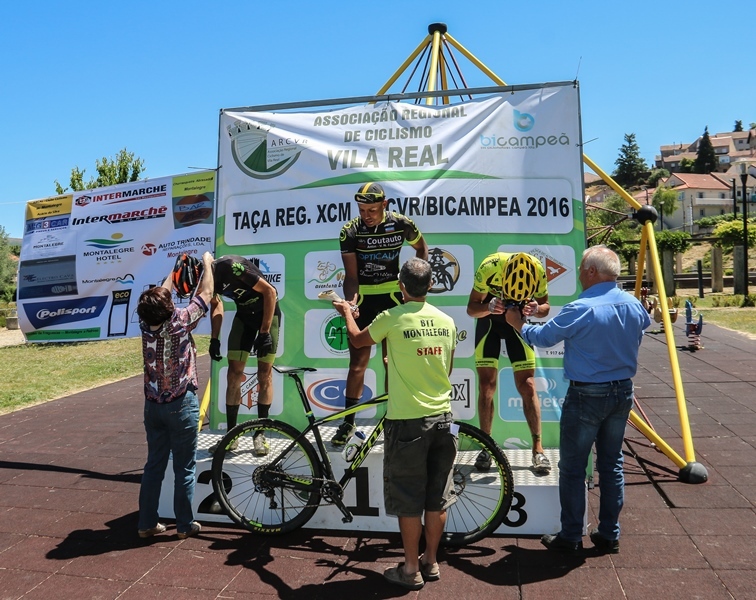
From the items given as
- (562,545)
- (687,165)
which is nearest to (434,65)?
(562,545)

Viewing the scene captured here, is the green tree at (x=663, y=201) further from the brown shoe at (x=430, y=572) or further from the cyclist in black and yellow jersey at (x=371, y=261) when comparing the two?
the brown shoe at (x=430, y=572)

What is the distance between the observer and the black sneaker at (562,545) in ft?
13.7

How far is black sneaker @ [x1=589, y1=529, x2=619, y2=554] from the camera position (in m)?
4.19

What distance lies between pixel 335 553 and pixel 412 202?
2854 millimetres

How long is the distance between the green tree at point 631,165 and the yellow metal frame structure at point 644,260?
12907 cm

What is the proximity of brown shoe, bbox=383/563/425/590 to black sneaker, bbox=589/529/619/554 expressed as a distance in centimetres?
120

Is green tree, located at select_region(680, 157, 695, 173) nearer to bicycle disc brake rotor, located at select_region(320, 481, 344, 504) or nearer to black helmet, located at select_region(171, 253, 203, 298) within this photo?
black helmet, located at select_region(171, 253, 203, 298)

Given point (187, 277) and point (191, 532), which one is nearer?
point (191, 532)

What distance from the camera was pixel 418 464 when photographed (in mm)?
3727

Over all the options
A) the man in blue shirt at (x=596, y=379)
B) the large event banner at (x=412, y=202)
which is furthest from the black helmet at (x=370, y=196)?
the man in blue shirt at (x=596, y=379)

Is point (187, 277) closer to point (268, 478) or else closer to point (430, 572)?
point (268, 478)

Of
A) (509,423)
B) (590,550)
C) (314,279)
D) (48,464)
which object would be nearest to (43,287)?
(48,464)

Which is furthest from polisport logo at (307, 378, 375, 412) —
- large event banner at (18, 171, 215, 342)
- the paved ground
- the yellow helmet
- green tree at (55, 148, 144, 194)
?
green tree at (55, 148, 144, 194)

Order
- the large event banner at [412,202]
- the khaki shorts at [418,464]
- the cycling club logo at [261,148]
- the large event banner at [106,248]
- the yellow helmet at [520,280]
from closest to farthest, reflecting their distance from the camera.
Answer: the khaki shorts at [418,464] → the yellow helmet at [520,280] → the large event banner at [412,202] → the cycling club logo at [261,148] → the large event banner at [106,248]
